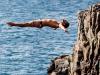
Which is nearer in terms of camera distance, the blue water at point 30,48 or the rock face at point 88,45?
the rock face at point 88,45

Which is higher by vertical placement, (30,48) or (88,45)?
(88,45)

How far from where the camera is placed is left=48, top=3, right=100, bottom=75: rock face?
5628 cm

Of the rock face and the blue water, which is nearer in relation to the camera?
the rock face

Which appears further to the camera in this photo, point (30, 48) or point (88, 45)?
point (30, 48)

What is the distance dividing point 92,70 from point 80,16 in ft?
18.0

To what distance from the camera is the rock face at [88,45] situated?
56281 mm

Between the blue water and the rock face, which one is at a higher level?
the rock face

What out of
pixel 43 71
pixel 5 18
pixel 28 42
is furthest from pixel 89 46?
pixel 5 18

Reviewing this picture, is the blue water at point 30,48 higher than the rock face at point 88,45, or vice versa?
the rock face at point 88,45

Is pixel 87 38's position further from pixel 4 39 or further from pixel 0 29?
pixel 0 29

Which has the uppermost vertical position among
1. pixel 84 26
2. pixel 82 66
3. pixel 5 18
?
pixel 84 26

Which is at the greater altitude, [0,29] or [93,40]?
[93,40]

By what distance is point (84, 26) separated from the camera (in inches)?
2296

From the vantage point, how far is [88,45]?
5938 centimetres
